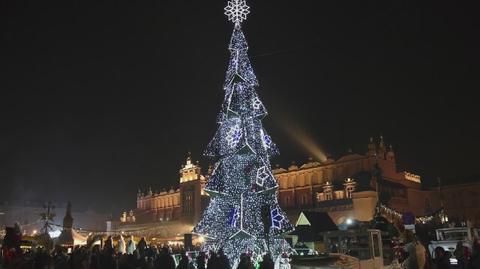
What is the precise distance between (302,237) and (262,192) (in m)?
8.65

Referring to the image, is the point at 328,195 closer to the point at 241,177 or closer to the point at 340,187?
the point at 340,187

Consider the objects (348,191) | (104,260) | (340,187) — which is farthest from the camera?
(340,187)

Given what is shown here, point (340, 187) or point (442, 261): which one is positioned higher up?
point (340, 187)

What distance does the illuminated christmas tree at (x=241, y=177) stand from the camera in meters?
21.1

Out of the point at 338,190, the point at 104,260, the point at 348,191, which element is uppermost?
the point at 338,190

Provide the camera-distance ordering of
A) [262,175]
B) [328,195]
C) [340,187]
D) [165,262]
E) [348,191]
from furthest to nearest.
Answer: [328,195] → [340,187] → [348,191] → [262,175] → [165,262]

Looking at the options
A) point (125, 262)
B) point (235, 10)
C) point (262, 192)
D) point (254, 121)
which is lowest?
point (125, 262)

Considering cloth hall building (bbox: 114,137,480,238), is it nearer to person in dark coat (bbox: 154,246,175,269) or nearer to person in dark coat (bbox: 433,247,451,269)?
person in dark coat (bbox: 433,247,451,269)

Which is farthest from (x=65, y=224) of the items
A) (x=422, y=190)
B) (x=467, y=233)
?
(x=422, y=190)

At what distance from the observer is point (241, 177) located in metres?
21.7

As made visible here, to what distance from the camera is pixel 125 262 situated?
13508mm

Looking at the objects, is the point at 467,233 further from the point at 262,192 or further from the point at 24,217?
the point at 24,217

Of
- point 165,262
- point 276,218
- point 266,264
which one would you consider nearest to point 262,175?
point 276,218

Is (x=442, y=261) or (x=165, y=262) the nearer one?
(x=442, y=261)
